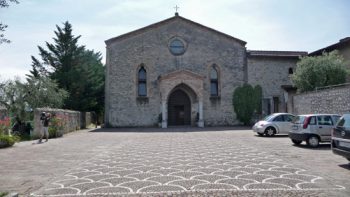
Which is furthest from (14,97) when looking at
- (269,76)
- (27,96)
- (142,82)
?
(269,76)

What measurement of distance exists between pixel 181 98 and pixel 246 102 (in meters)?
6.27

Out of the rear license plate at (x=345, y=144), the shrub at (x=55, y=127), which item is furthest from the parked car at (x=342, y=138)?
the shrub at (x=55, y=127)

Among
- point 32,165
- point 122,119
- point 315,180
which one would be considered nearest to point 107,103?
point 122,119

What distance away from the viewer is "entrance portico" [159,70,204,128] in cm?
3039

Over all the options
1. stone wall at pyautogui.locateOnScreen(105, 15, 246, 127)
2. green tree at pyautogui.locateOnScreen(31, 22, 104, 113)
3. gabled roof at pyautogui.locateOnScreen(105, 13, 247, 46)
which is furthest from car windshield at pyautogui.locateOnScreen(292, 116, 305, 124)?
green tree at pyautogui.locateOnScreen(31, 22, 104, 113)

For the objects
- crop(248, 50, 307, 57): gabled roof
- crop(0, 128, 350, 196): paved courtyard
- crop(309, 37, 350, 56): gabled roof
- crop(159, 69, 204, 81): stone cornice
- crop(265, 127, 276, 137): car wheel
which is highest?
crop(248, 50, 307, 57): gabled roof

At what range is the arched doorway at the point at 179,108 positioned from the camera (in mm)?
32688

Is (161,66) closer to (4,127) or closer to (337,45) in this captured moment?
(337,45)

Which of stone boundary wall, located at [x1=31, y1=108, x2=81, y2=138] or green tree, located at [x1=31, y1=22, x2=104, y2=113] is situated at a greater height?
green tree, located at [x1=31, y1=22, x2=104, y2=113]

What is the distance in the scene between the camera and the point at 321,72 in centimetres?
2419

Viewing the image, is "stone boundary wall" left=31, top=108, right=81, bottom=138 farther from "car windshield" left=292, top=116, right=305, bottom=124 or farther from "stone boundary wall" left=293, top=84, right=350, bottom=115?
"stone boundary wall" left=293, top=84, right=350, bottom=115

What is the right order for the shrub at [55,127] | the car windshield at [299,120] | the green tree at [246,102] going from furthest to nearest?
the green tree at [246,102] → the shrub at [55,127] → the car windshield at [299,120]

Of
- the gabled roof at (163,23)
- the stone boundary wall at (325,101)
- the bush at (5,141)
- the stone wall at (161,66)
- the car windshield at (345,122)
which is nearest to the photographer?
the car windshield at (345,122)

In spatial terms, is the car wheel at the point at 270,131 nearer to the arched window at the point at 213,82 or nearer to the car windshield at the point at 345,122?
the car windshield at the point at 345,122
